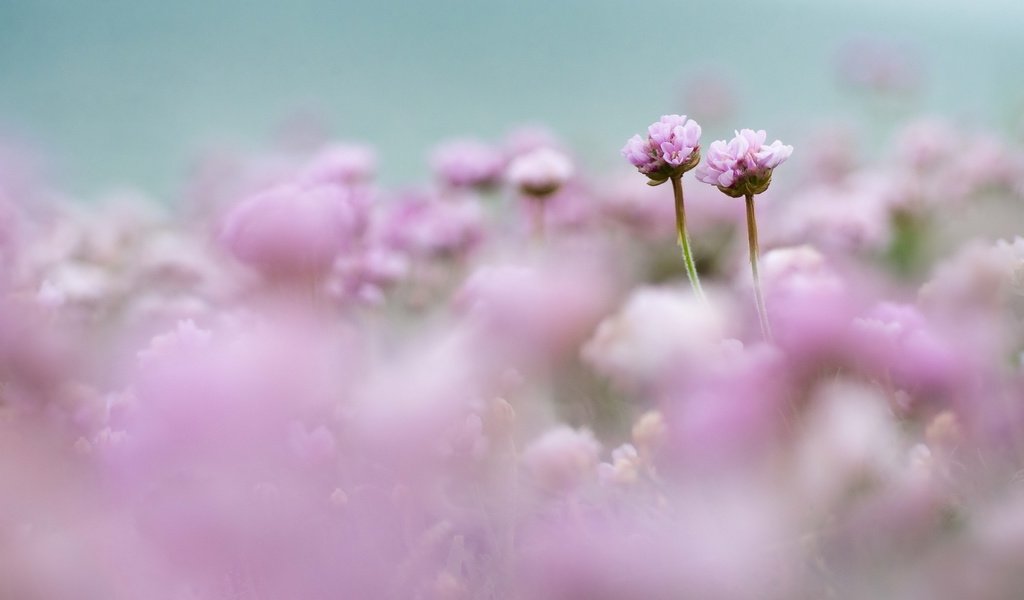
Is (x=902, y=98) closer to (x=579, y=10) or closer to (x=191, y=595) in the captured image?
(x=579, y=10)

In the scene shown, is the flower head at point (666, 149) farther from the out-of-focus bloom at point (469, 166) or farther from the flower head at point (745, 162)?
the out-of-focus bloom at point (469, 166)

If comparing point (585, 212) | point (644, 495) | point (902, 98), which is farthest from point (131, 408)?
point (902, 98)

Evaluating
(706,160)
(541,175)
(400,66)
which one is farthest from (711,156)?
(400,66)

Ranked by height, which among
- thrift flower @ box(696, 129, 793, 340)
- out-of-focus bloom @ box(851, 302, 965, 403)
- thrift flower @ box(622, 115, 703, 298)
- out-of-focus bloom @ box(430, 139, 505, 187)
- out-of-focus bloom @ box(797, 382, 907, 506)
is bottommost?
out-of-focus bloom @ box(797, 382, 907, 506)

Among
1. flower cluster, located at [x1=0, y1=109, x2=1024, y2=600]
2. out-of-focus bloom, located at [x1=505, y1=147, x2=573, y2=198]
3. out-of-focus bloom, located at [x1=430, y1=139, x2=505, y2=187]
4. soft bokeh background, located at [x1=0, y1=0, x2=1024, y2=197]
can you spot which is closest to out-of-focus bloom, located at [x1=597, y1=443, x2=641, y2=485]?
flower cluster, located at [x1=0, y1=109, x2=1024, y2=600]

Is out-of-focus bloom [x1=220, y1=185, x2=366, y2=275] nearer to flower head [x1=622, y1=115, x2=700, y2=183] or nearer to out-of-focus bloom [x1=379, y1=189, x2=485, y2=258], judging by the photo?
flower head [x1=622, y1=115, x2=700, y2=183]

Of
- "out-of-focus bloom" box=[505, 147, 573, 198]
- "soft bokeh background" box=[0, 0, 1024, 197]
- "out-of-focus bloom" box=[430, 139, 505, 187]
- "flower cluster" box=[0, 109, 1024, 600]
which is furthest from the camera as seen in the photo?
"soft bokeh background" box=[0, 0, 1024, 197]

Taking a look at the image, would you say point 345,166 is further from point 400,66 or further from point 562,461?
point 400,66
